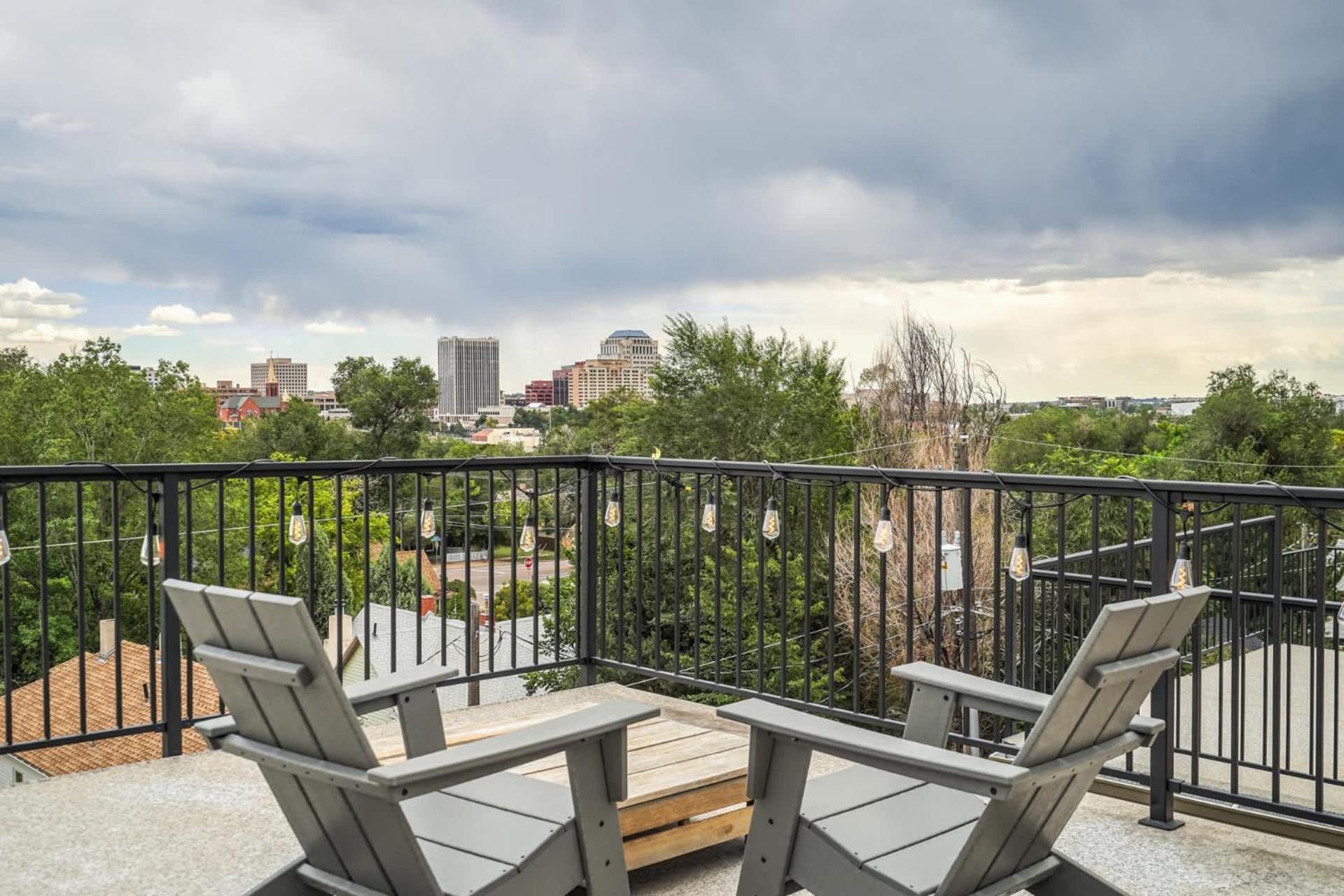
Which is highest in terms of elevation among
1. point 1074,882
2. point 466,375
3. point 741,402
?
point 466,375

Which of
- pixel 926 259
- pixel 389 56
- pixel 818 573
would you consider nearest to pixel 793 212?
pixel 926 259

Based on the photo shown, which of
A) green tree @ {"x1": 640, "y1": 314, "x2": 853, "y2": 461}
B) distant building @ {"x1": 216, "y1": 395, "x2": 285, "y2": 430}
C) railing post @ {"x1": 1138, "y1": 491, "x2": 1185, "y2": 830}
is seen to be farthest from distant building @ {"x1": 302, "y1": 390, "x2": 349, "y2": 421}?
railing post @ {"x1": 1138, "y1": 491, "x2": 1185, "y2": 830}

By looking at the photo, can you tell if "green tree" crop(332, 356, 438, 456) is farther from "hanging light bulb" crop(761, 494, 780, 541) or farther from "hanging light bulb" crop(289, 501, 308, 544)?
"hanging light bulb" crop(761, 494, 780, 541)

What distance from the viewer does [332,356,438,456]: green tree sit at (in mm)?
33062

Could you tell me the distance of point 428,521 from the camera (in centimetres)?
349

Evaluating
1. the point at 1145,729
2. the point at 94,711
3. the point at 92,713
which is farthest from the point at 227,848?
the point at 94,711

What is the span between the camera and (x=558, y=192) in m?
33.4

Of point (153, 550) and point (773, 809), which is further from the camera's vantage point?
point (153, 550)

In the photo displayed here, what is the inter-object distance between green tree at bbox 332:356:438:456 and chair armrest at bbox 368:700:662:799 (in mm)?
31666

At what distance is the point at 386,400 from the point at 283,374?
13.6ft

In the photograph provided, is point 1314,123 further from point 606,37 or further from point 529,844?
point 529,844

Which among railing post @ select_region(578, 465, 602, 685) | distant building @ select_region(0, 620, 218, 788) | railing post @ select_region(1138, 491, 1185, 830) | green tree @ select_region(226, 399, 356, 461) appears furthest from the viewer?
green tree @ select_region(226, 399, 356, 461)

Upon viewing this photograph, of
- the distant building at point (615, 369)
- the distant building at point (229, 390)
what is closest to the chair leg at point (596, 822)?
the distant building at point (615, 369)

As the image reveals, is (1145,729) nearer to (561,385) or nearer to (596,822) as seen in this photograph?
(596,822)
